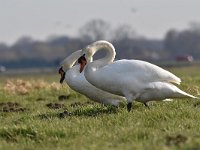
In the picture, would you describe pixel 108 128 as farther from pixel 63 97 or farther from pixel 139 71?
pixel 63 97

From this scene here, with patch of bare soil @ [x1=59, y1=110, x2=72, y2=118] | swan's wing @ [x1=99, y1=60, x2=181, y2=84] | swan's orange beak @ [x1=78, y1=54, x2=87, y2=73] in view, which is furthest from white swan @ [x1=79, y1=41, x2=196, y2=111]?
swan's orange beak @ [x1=78, y1=54, x2=87, y2=73]

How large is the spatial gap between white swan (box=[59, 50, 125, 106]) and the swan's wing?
1.44 m

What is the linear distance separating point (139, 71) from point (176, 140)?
4314 millimetres

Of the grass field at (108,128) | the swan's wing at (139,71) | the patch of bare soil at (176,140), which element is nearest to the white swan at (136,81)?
the swan's wing at (139,71)

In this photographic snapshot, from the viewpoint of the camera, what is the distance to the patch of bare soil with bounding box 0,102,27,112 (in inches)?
634

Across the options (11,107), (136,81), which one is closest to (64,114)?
(136,81)

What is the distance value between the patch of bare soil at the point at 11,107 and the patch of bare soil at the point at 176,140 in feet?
24.0

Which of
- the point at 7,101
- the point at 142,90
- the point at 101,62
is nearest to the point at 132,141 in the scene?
the point at 142,90

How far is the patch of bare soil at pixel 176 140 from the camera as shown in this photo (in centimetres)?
898

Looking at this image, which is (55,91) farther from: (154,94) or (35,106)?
(154,94)

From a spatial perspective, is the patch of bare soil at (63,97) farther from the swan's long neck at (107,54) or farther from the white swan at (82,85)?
the swan's long neck at (107,54)

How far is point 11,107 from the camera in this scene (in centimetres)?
1688

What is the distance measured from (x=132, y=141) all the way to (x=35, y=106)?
790 centimetres

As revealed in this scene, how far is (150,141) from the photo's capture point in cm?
945
